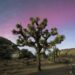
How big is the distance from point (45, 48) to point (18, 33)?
389 cm

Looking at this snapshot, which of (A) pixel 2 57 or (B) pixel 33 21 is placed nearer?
(B) pixel 33 21

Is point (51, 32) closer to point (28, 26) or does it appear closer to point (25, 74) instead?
point (28, 26)

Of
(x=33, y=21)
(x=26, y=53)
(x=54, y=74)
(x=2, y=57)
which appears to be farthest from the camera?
(x=26, y=53)

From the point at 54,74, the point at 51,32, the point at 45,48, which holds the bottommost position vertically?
the point at 54,74

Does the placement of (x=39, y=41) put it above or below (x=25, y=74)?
above

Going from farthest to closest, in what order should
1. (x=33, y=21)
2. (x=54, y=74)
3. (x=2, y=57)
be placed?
(x=2, y=57)
(x=33, y=21)
(x=54, y=74)

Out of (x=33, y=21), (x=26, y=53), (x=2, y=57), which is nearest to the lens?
(x=33, y=21)

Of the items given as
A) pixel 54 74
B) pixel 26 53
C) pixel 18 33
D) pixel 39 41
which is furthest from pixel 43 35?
pixel 26 53

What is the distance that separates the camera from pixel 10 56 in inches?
1917

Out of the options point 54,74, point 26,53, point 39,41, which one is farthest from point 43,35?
point 26,53

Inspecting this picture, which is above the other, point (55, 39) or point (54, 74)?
point (55, 39)

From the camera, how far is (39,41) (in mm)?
28547

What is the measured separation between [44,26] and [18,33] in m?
3.28

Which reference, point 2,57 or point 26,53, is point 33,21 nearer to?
point 2,57
